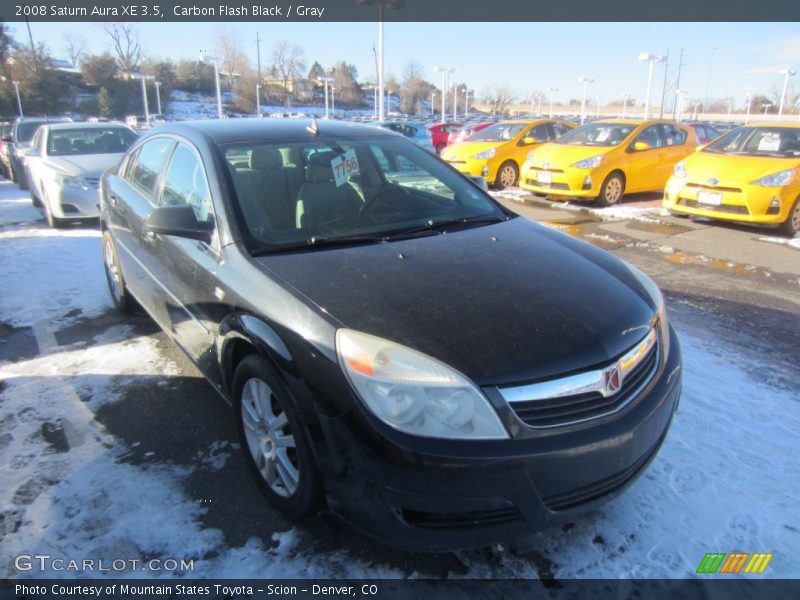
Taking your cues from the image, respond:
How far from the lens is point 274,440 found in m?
2.24

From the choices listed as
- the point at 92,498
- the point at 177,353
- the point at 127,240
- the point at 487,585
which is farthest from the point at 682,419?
the point at 127,240

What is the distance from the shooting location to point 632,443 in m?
1.96

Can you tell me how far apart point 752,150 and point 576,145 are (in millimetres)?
3108

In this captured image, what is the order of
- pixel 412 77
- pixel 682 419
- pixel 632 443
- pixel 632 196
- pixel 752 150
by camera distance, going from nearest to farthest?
1. pixel 632 443
2. pixel 682 419
3. pixel 752 150
4. pixel 632 196
5. pixel 412 77

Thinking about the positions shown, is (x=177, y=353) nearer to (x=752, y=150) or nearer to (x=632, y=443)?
(x=632, y=443)

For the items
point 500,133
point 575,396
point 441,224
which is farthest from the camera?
point 500,133

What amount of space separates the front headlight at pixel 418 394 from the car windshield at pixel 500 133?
1173cm

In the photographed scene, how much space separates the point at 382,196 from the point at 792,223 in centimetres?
717

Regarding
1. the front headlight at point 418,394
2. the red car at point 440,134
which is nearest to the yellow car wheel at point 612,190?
the front headlight at point 418,394

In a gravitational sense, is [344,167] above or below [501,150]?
above

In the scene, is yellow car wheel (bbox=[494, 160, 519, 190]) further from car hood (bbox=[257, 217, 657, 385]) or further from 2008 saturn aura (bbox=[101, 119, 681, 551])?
car hood (bbox=[257, 217, 657, 385])

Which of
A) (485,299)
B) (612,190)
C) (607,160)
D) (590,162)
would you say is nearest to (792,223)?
(612,190)

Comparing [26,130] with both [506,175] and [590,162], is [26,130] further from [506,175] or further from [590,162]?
Result: [590,162]

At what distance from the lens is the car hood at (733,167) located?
7.45 metres
